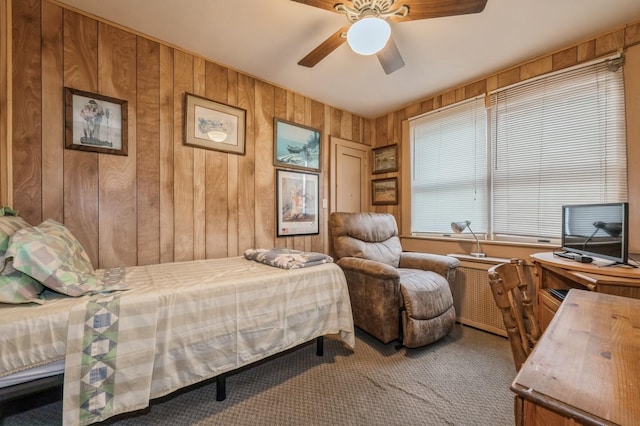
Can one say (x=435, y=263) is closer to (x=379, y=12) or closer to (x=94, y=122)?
(x=379, y=12)

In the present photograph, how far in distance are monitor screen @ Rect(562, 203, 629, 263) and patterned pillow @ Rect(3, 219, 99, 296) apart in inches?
112

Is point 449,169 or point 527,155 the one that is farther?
point 449,169

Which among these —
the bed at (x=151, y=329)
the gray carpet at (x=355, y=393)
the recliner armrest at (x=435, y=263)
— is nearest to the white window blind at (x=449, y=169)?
the recliner armrest at (x=435, y=263)

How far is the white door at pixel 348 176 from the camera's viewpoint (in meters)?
3.27

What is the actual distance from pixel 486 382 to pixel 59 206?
300 centimetres

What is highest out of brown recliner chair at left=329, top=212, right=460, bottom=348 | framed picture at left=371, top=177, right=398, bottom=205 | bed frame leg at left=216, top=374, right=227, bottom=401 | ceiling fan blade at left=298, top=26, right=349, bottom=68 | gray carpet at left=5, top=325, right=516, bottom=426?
ceiling fan blade at left=298, top=26, right=349, bottom=68

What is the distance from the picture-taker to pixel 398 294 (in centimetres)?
204

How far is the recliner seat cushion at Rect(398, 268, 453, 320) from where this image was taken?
2004 millimetres

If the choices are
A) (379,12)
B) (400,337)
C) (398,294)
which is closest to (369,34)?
(379,12)

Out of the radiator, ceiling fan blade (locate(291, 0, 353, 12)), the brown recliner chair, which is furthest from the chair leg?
ceiling fan blade (locate(291, 0, 353, 12))

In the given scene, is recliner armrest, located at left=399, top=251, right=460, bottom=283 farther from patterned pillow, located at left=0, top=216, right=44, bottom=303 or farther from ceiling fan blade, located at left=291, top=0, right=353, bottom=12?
patterned pillow, located at left=0, top=216, right=44, bottom=303

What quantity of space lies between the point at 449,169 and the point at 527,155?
700 mm

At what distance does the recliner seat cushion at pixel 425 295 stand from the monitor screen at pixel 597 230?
0.93 metres

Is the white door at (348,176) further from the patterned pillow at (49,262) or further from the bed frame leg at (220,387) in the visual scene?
the patterned pillow at (49,262)
